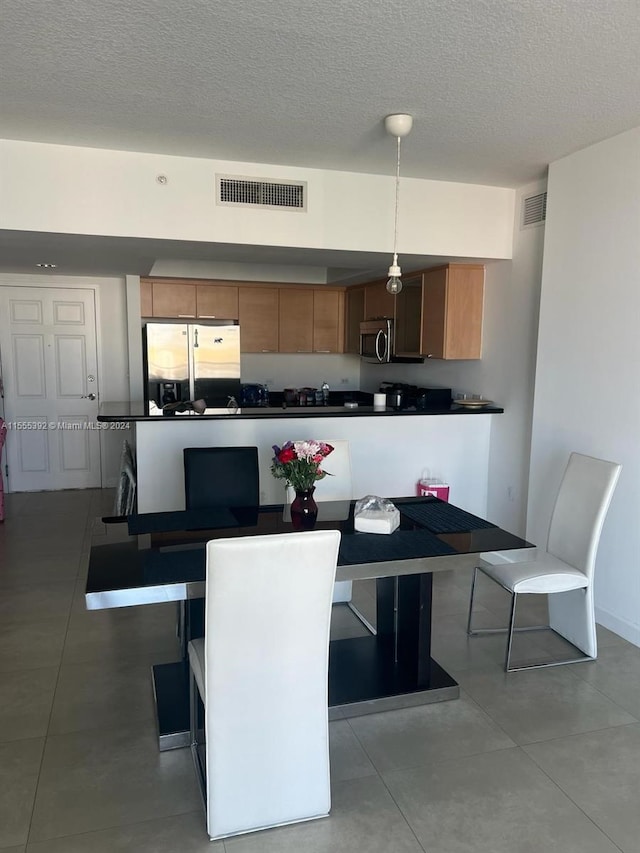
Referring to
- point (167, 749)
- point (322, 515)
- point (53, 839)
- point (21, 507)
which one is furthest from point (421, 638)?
point (21, 507)

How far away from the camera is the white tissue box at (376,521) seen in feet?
8.64

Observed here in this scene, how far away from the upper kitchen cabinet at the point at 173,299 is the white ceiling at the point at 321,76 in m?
2.89

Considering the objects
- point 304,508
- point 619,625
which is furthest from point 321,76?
point 619,625

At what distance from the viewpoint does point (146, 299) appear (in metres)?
6.29

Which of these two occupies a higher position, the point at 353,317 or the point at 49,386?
the point at 353,317

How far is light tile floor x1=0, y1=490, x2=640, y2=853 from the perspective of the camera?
1.95 meters

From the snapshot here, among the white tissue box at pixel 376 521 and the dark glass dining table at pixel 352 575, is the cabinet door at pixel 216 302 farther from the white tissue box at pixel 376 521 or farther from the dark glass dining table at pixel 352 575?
the white tissue box at pixel 376 521

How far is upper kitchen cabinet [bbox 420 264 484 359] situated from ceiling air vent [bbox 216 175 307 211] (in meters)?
1.34

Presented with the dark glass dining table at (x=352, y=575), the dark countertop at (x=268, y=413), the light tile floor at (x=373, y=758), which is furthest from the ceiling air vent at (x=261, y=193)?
the light tile floor at (x=373, y=758)

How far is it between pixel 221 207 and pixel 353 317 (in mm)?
3218

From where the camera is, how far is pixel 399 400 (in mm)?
5297

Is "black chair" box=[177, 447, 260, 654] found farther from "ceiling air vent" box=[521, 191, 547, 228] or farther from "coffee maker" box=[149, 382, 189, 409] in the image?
"coffee maker" box=[149, 382, 189, 409]

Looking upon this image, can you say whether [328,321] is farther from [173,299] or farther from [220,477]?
Result: [220,477]

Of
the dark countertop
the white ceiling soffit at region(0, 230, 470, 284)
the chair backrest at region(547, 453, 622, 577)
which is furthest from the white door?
the chair backrest at region(547, 453, 622, 577)
